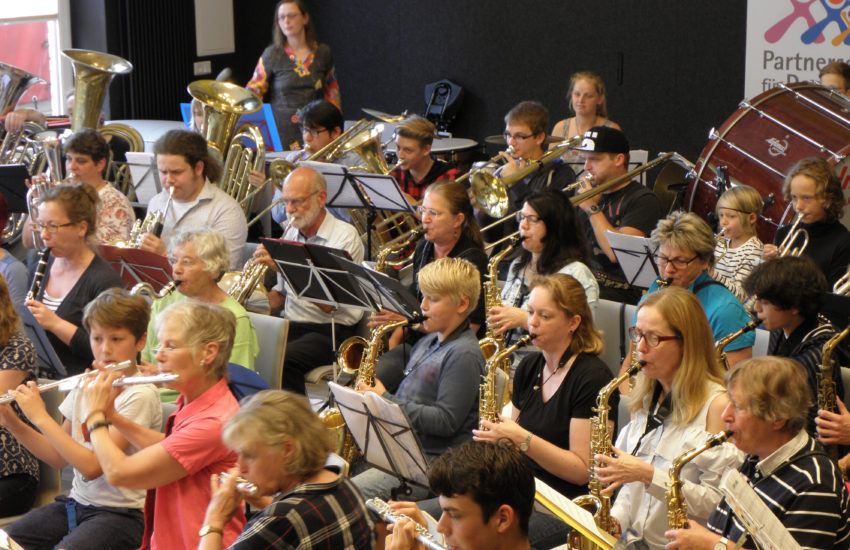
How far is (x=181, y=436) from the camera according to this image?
2.72 m

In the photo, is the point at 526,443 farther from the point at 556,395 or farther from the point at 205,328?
the point at 205,328

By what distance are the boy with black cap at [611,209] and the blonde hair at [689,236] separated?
3.05 ft

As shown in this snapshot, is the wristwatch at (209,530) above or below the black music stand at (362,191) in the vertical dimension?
below

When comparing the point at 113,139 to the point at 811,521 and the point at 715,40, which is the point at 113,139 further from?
the point at 811,521

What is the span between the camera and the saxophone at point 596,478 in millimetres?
2719

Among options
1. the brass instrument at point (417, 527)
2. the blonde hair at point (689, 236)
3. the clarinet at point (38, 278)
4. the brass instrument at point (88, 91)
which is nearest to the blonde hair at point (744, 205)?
the blonde hair at point (689, 236)

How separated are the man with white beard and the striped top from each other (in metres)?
2.54

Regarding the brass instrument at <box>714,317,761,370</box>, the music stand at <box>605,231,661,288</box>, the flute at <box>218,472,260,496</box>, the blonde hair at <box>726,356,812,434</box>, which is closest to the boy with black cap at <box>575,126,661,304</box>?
the music stand at <box>605,231,661,288</box>

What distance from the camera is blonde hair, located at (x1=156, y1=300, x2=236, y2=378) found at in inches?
113

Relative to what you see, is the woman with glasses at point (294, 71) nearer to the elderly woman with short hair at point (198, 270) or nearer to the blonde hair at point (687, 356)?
the elderly woman with short hair at point (198, 270)

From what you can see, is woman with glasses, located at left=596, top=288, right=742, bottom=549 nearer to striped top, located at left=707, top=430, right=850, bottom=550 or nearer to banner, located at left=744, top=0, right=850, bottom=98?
striped top, located at left=707, top=430, right=850, bottom=550

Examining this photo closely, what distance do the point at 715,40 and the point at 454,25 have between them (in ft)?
8.26

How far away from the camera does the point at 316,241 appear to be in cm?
489

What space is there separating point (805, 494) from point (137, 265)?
3.00 meters
